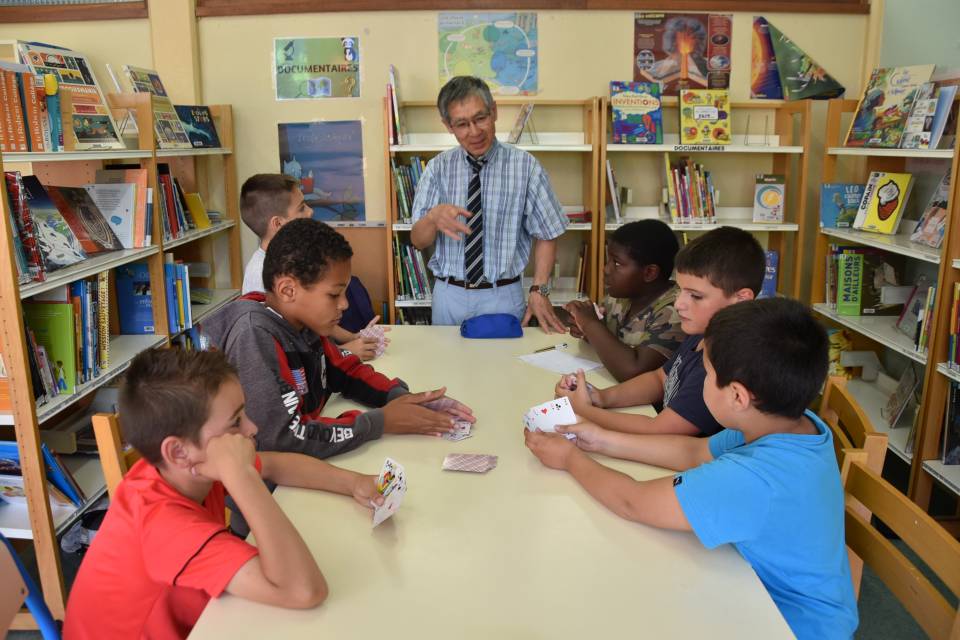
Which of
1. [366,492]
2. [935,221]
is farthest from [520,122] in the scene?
[366,492]

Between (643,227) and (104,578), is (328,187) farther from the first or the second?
(104,578)

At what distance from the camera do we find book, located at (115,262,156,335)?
3461mm

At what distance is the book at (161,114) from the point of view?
11.8 feet

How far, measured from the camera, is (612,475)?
1486 mm

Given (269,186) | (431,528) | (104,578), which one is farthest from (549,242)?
(104,578)

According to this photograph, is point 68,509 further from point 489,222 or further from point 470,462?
point 489,222

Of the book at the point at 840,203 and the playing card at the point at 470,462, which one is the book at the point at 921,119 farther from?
the playing card at the point at 470,462

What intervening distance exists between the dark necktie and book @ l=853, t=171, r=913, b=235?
6.15 feet

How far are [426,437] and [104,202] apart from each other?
2.20 meters

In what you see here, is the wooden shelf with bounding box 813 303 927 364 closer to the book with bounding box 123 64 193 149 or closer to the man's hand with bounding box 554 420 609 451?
the man's hand with bounding box 554 420 609 451

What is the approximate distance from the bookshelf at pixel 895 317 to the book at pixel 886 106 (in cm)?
8

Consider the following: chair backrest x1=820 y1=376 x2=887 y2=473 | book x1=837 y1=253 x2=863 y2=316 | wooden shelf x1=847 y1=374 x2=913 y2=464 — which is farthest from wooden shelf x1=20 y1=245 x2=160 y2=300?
book x1=837 y1=253 x2=863 y2=316

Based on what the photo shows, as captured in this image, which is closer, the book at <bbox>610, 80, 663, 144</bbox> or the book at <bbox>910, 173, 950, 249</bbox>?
the book at <bbox>910, 173, 950, 249</bbox>

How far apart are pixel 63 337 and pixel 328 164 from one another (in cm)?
213
